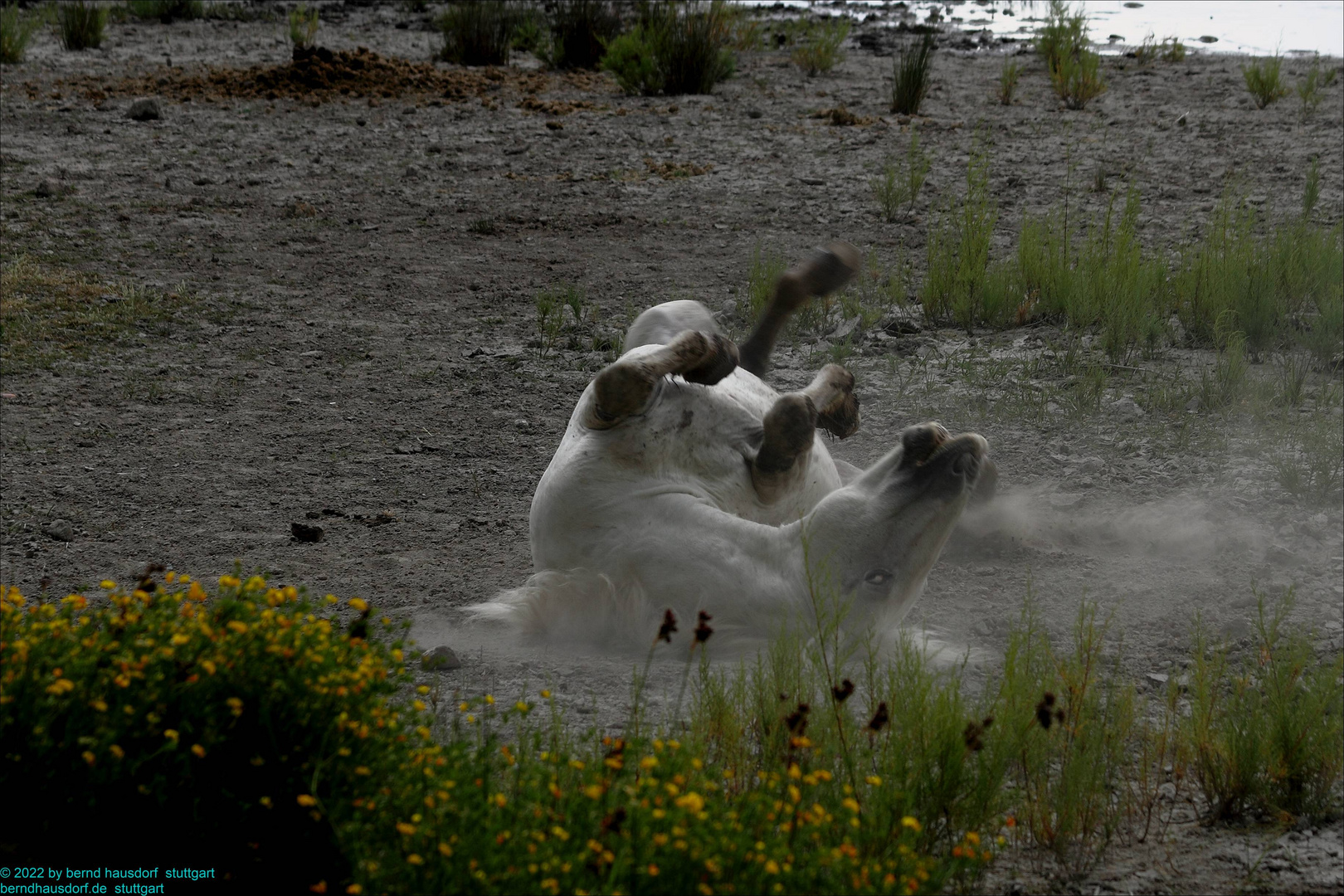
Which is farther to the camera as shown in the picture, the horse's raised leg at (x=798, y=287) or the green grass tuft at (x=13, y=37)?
the green grass tuft at (x=13, y=37)

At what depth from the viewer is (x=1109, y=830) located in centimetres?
271

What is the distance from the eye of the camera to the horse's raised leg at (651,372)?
3.75m

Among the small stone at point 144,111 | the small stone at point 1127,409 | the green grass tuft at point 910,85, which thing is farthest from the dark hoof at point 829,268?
the small stone at point 144,111

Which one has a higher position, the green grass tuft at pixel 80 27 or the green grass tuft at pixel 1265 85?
the green grass tuft at pixel 80 27

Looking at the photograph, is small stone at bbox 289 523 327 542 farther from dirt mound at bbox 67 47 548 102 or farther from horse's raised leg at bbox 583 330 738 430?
dirt mound at bbox 67 47 548 102

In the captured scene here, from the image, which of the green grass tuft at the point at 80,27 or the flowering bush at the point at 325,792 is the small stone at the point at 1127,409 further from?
the green grass tuft at the point at 80,27

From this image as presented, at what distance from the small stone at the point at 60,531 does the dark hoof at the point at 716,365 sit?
237 centimetres

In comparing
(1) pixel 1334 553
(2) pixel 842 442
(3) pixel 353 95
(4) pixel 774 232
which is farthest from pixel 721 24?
(1) pixel 1334 553

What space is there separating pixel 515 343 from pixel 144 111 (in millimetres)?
6349

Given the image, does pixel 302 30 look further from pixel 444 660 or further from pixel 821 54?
pixel 444 660

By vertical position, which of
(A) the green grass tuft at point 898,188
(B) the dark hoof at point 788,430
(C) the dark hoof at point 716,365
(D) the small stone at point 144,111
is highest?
(D) the small stone at point 144,111

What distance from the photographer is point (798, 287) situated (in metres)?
4.76

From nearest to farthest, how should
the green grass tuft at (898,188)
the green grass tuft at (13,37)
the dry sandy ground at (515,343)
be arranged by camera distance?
the dry sandy ground at (515,343) < the green grass tuft at (898,188) < the green grass tuft at (13,37)

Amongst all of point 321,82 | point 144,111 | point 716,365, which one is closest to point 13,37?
point 144,111
